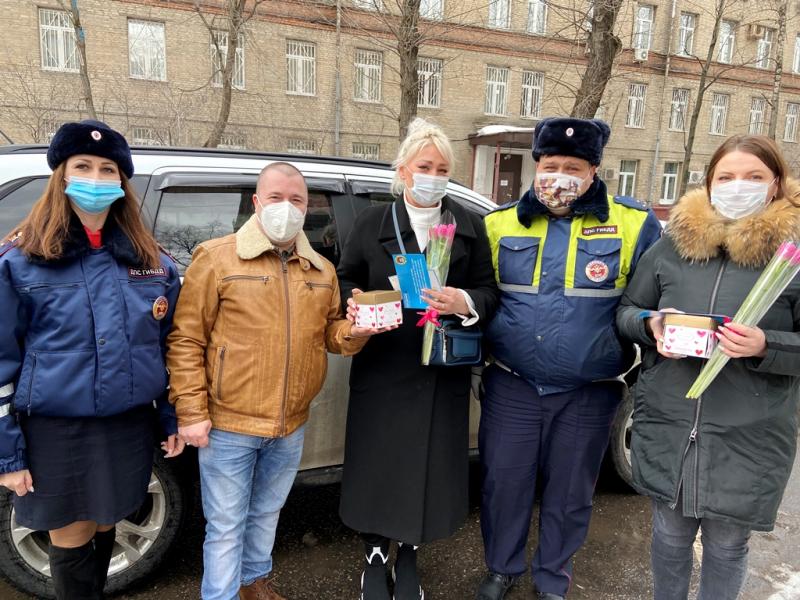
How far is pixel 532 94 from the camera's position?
2269 cm

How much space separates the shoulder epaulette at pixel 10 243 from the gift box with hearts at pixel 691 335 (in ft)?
6.88

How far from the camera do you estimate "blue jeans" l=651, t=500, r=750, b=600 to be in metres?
2.05

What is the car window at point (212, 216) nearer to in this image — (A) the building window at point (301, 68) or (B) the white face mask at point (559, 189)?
(B) the white face mask at point (559, 189)

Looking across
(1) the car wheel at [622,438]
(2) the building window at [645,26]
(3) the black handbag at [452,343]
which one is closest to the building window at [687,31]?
(2) the building window at [645,26]

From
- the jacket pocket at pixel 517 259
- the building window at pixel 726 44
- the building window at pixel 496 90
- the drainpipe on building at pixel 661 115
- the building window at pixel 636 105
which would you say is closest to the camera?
the jacket pocket at pixel 517 259

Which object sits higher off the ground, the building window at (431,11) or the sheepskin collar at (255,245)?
the building window at (431,11)

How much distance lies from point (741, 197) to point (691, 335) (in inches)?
21.7

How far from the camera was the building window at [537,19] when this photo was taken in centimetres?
1978

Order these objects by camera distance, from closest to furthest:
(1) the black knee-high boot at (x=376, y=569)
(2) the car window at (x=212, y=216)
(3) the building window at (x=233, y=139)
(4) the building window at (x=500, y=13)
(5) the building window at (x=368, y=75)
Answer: (1) the black knee-high boot at (x=376, y=569) < (2) the car window at (x=212, y=216) < (3) the building window at (x=233, y=139) < (5) the building window at (x=368, y=75) < (4) the building window at (x=500, y=13)

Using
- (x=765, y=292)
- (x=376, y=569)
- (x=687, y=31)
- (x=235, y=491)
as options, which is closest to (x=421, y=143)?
(x=765, y=292)

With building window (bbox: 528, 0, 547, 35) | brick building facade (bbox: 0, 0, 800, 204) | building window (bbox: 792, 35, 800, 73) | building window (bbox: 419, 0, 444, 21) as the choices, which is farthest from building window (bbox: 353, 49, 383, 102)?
building window (bbox: 792, 35, 800, 73)

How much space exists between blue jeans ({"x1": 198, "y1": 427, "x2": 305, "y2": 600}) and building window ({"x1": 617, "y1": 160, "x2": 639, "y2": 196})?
25200 mm

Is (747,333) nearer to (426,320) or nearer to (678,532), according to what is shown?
(678,532)

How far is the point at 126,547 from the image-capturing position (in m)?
2.56
